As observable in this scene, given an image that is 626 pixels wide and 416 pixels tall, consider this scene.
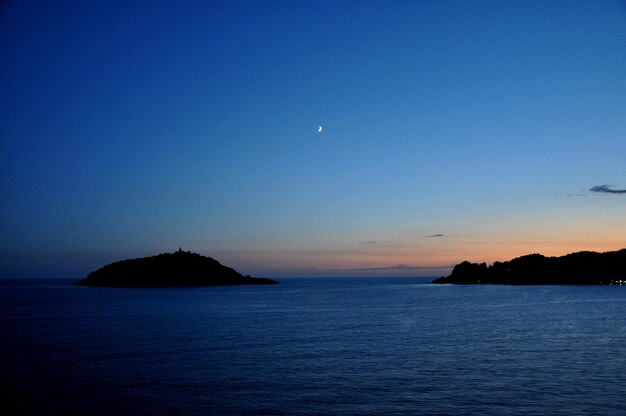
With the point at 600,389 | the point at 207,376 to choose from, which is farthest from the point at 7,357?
the point at 600,389

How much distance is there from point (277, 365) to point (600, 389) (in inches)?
998

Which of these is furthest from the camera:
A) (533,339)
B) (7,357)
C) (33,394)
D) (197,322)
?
(197,322)

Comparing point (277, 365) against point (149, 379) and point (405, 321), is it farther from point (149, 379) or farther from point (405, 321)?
point (405, 321)

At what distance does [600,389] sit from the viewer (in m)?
34.5

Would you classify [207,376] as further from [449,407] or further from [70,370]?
[449,407]

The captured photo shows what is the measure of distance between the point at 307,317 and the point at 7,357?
53200 mm

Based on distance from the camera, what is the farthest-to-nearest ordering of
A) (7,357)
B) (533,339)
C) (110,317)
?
(110,317)
(533,339)
(7,357)

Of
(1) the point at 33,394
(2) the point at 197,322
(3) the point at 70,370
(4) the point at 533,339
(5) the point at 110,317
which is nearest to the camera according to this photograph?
(1) the point at 33,394

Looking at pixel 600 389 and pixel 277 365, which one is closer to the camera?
pixel 600 389

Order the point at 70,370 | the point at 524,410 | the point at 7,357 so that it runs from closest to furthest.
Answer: the point at 524,410, the point at 70,370, the point at 7,357

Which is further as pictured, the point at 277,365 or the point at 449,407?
the point at 277,365

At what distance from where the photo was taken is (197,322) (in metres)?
81.1

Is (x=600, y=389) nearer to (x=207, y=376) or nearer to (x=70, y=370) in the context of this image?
(x=207, y=376)

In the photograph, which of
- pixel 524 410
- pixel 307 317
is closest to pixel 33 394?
pixel 524 410
